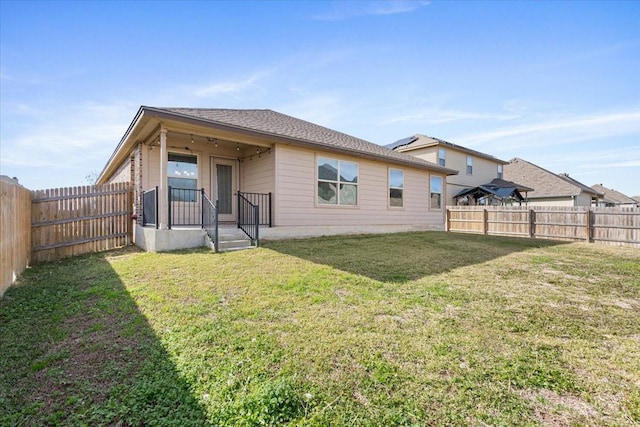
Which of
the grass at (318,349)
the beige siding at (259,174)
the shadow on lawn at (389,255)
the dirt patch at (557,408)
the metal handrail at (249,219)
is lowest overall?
the dirt patch at (557,408)

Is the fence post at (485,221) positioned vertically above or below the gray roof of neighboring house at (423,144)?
below

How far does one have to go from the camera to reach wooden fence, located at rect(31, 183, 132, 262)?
7156 mm

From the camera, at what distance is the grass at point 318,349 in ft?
6.46

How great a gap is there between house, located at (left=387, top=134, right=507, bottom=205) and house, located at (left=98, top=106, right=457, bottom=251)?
9.31 m

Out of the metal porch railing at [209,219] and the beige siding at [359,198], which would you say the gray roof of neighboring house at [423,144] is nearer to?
the beige siding at [359,198]

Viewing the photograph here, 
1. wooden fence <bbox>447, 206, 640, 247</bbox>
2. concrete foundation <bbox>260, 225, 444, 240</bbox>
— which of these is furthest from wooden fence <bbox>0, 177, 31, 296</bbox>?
wooden fence <bbox>447, 206, 640, 247</bbox>

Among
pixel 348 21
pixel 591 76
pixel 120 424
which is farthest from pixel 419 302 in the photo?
pixel 591 76

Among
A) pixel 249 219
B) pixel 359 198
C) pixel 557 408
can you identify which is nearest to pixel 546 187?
pixel 359 198

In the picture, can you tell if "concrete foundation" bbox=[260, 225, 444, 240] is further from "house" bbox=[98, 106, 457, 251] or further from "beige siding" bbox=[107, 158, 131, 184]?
"beige siding" bbox=[107, 158, 131, 184]

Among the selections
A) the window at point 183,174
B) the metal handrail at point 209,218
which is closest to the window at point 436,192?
the metal handrail at point 209,218

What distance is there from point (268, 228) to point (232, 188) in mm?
2496

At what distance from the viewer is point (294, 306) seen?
3723 millimetres

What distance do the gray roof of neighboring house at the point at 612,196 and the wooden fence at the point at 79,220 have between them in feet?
148

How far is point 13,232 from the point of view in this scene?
16.8 ft
